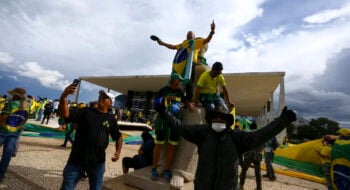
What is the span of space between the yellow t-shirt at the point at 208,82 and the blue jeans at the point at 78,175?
6.99 feet

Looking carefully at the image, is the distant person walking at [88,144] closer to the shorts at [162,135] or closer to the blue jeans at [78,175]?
the blue jeans at [78,175]

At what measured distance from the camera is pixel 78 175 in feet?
8.25

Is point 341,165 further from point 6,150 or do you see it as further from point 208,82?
point 6,150

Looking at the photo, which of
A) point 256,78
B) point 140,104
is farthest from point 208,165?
point 140,104

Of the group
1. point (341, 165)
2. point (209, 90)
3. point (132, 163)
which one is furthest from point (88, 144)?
point (341, 165)

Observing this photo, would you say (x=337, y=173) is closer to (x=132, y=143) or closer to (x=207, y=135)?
(x=207, y=135)

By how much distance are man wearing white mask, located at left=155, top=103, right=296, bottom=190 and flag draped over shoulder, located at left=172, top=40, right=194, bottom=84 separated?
2058 mm

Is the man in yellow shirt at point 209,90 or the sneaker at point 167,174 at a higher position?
the man in yellow shirt at point 209,90

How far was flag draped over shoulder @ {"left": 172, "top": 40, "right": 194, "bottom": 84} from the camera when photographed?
417 cm

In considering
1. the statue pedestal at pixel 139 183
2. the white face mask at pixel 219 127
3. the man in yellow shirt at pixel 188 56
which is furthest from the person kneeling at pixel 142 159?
the white face mask at pixel 219 127

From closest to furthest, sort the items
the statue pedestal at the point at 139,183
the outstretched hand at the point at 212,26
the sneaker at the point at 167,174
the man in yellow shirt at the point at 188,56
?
→ 1. the statue pedestal at the point at 139,183
2. the sneaker at the point at 167,174
3. the outstretched hand at the point at 212,26
4. the man in yellow shirt at the point at 188,56

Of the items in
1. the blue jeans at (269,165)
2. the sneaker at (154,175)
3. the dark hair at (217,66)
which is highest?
the dark hair at (217,66)

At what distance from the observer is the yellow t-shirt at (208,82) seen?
3.78m

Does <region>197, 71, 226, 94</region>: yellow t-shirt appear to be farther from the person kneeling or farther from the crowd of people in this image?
the person kneeling
